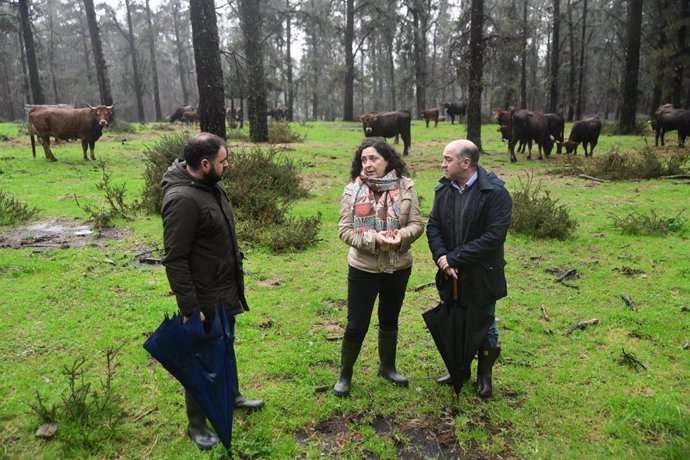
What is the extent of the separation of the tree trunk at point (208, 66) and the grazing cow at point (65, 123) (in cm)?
519

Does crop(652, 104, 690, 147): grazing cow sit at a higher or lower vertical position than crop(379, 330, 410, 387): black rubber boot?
higher

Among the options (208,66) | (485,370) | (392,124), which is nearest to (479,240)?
(485,370)

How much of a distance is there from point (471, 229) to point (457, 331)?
740 millimetres

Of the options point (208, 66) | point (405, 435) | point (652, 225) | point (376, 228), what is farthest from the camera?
point (208, 66)

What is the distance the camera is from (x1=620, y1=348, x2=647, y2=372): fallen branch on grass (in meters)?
4.03

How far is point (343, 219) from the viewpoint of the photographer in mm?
3480

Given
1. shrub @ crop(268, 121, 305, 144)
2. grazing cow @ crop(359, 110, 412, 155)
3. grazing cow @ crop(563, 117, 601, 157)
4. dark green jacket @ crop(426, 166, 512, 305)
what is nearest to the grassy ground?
dark green jacket @ crop(426, 166, 512, 305)

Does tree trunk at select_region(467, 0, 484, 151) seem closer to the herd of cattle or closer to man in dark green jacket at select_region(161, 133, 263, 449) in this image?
the herd of cattle

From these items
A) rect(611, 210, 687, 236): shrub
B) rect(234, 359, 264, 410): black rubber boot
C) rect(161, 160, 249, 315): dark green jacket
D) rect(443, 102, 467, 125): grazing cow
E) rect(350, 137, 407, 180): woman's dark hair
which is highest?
rect(443, 102, 467, 125): grazing cow

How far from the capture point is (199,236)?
2.94m

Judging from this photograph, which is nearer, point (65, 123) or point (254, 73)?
point (65, 123)

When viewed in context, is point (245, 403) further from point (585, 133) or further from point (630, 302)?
point (585, 133)

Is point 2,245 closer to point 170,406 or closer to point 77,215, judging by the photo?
point 77,215

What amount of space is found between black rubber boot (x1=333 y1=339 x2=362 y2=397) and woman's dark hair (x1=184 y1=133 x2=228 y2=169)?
1720mm
